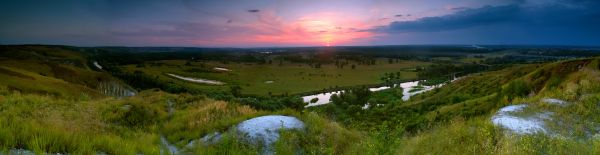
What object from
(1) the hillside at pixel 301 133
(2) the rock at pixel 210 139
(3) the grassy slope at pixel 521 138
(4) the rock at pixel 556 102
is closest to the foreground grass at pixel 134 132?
(1) the hillside at pixel 301 133

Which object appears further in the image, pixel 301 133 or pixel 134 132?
pixel 134 132

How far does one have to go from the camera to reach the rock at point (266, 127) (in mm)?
11577

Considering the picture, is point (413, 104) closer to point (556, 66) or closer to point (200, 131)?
point (556, 66)

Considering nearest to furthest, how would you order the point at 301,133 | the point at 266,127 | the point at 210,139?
the point at 210,139 → the point at 301,133 → the point at 266,127

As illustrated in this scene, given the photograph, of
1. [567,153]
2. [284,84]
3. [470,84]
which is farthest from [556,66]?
[284,84]

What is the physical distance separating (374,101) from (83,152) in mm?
120972

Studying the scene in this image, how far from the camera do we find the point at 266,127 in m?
12.3

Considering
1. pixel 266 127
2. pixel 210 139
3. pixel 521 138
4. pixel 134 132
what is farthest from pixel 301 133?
pixel 521 138

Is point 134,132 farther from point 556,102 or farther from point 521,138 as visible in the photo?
point 556,102

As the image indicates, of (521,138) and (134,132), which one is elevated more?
(521,138)

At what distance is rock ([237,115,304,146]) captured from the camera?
11577 millimetres

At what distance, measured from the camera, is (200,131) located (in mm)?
13266

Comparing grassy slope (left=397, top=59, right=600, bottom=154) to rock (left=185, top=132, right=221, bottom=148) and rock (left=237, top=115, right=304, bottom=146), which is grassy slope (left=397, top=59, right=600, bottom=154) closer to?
rock (left=237, top=115, right=304, bottom=146)

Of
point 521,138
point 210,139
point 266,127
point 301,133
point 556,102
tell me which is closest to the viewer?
point 521,138
